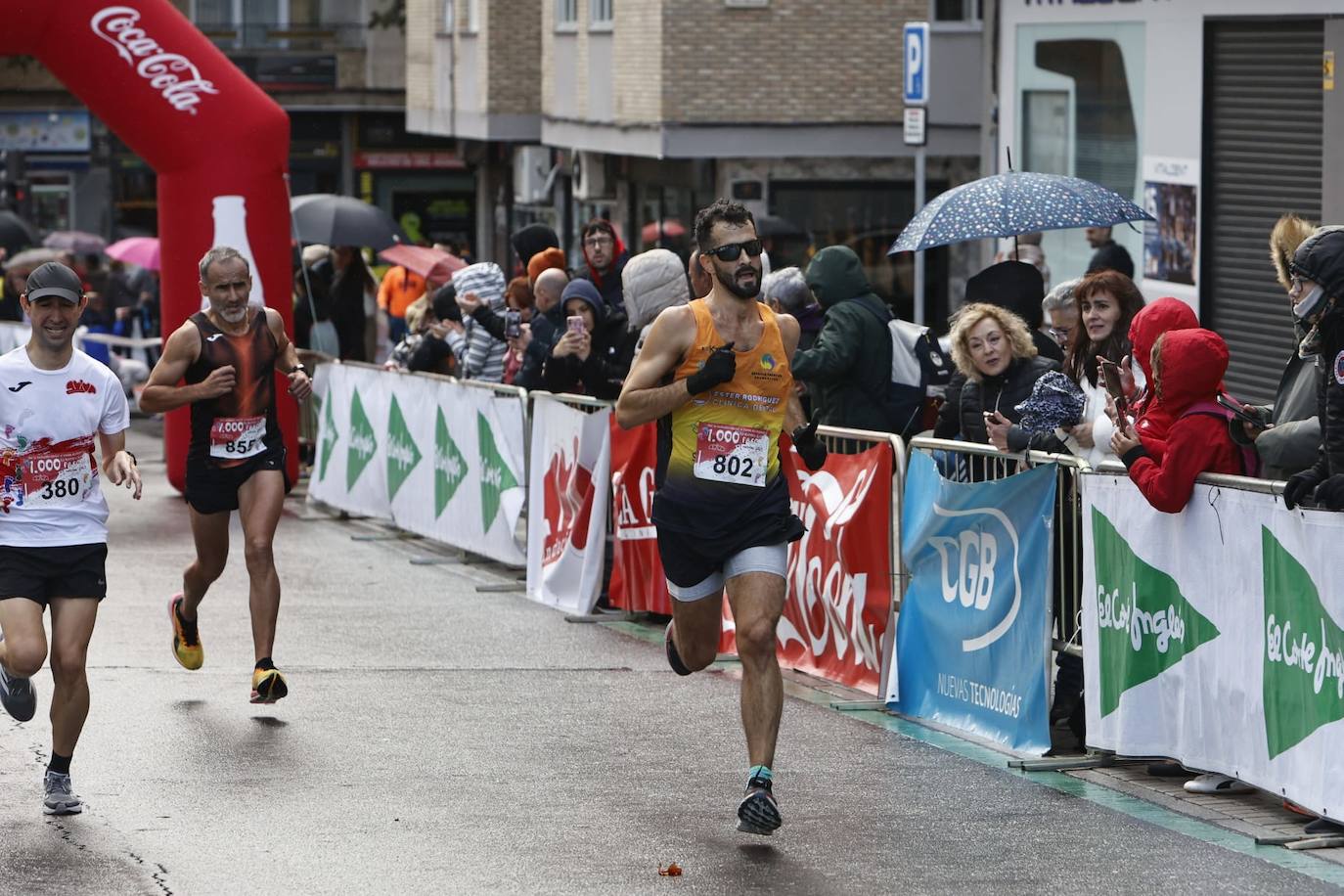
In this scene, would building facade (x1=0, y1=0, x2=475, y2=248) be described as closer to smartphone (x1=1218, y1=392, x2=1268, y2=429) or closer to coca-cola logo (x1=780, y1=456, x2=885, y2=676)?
coca-cola logo (x1=780, y1=456, x2=885, y2=676)

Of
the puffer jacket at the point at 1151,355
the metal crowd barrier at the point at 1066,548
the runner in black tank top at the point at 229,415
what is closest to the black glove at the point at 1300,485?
the puffer jacket at the point at 1151,355

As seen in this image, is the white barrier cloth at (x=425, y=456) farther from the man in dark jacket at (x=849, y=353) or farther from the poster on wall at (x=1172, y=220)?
the poster on wall at (x=1172, y=220)

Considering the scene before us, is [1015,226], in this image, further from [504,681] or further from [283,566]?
[283,566]

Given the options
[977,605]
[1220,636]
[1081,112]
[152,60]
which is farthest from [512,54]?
[1220,636]

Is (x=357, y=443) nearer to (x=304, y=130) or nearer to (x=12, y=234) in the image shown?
(x=12, y=234)

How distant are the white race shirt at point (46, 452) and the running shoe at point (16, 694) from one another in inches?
18.9

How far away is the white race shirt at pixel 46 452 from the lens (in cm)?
812

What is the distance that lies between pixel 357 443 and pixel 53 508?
9.32 m

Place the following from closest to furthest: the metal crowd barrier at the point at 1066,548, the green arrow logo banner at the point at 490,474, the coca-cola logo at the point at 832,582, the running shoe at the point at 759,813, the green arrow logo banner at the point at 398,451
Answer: the running shoe at the point at 759,813
the metal crowd barrier at the point at 1066,548
the coca-cola logo at the point at 832,582
the green arrow logo banner at the point at 490,474
the green arrow logo banner at the point at 398,451

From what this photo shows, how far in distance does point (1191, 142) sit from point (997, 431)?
25.7ft

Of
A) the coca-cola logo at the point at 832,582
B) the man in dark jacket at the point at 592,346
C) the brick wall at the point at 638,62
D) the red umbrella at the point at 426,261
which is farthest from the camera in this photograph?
the brick wall at the point at 638,62

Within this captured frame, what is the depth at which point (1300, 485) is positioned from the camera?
729 centimetres

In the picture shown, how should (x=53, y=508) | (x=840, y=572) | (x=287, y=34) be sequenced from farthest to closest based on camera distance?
1. (x=287, y=34)
2. (x=840, y=572)
3. (x=53, y=508)

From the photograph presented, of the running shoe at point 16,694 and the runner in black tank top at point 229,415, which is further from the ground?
the runner in black tank top at point 229,415
